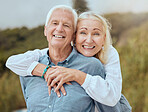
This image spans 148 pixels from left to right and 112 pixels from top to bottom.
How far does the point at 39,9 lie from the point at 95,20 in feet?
22.6

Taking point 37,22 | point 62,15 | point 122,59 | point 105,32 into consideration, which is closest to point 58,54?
point 62,15

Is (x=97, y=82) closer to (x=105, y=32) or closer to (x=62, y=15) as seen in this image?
(x=105, y=32)

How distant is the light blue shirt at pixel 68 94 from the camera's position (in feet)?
4.82

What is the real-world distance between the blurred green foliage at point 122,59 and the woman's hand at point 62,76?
901 millimetres

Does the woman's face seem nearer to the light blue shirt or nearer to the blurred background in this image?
the light blue shirt

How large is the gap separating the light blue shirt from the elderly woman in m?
0.05

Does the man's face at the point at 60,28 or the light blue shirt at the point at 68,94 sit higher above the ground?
the man's face at the point at 60,28

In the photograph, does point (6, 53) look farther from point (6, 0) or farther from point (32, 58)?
point (32, 58)

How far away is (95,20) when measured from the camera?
62.5 inches

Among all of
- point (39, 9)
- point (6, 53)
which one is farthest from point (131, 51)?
point (6, 53)

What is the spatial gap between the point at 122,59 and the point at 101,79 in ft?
11.7

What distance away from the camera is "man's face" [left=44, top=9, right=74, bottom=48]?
159 cm

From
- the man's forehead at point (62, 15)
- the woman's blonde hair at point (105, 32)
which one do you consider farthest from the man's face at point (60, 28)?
the woman's blonde hair at point (105, 32)

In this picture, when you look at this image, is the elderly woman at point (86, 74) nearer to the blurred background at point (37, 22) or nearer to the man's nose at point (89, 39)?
the man's nose at point (89, 39)
